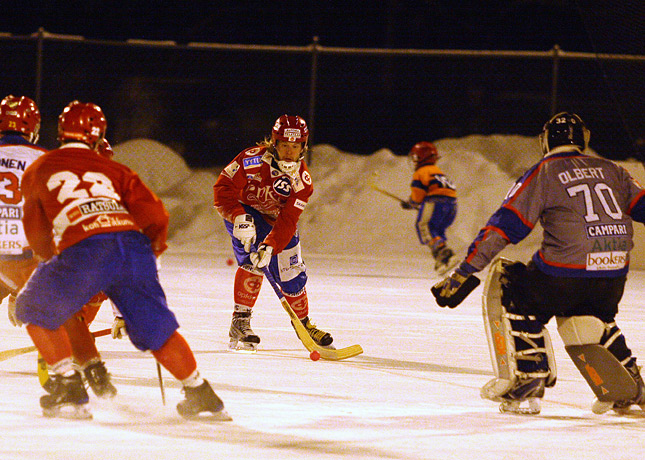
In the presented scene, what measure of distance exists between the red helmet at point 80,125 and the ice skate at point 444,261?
7101mm

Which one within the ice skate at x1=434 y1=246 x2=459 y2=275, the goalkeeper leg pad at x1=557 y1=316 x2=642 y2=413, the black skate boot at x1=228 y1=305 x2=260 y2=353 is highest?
the goalkeeper leg pad at x1=557 y1=316 x2=642 y2=413

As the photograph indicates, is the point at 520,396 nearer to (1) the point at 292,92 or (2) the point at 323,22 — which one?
(1) the point at 292,92

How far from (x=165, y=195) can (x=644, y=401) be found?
1147 cm

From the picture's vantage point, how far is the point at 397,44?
71.3ft

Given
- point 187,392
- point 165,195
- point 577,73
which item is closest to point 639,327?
point 187,392

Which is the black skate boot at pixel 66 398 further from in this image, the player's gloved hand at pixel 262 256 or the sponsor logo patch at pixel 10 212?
the player's gloved hand at pixel 262 256

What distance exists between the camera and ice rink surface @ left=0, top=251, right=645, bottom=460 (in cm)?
408

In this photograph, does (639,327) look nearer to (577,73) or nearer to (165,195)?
(577,73)

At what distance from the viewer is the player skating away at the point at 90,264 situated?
14.3 feet

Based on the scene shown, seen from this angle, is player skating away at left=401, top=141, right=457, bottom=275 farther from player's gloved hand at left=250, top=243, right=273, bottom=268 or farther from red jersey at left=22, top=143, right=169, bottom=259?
red jersey at left=22, top=143, right=169, bottom=259

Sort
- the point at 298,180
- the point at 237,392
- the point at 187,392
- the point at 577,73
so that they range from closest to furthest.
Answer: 1. the point at 187,392
2. the point at 237,392
3. the point at 298,180
4. the point at 577,73

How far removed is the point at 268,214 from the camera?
6801 millimetres

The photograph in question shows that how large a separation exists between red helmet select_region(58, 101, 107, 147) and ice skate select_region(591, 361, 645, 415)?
253 cm

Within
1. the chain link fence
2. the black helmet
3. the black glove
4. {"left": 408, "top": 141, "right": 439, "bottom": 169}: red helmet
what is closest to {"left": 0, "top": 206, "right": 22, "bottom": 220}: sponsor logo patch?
the black glove
